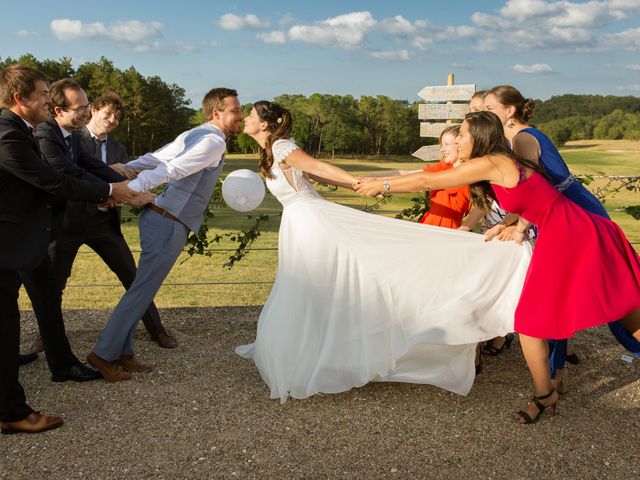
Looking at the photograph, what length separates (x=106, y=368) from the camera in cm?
494

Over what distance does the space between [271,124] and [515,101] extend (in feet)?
6.41

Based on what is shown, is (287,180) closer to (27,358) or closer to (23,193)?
(23,193)

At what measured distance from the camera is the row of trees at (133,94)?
1898 inches

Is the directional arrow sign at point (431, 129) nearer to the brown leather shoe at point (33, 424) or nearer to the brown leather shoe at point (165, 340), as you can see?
the brown leather shoe at point (165, 340)

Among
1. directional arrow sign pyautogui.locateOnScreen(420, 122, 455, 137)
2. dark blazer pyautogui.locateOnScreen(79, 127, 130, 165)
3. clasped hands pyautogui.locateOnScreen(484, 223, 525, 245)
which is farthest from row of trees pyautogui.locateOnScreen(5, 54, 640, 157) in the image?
clasped hands pyautogui.locateOnScreen(484, 223, 525, 245)

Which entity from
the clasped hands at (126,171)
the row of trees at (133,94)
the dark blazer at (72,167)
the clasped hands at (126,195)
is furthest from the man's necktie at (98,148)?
the row of trees at (133,94)

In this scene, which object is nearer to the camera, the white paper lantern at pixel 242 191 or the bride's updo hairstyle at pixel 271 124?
the bride's updo hairstyle at pixel 271 124

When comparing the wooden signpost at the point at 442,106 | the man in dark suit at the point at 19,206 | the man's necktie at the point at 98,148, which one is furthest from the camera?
the wooden signpost at the point at 442,106

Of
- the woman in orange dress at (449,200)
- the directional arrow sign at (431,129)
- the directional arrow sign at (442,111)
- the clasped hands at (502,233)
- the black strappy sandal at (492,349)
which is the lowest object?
the black strappy sandal at (492,349)

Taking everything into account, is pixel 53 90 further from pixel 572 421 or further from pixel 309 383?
pixel 572 421

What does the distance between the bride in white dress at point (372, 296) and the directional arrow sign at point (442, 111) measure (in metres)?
5.55

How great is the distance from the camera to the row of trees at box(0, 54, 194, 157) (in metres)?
48.2

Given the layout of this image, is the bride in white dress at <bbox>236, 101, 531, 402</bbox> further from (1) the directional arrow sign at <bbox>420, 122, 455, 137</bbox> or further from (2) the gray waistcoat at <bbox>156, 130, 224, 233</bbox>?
(1) the directional arrow sign at <bbox>420, 122, 455, 137</bbox>

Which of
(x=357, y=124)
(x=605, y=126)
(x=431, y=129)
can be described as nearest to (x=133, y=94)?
(x=357, y=124)
